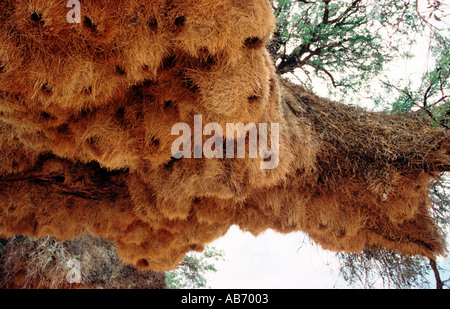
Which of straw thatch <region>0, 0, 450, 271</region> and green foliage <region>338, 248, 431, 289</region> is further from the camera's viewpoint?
green foliage <region>338, 248, 431, 289</region>

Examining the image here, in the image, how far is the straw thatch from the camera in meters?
1.87

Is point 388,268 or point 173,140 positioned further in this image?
point 388,268

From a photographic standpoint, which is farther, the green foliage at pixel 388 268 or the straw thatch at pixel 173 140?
the green foliage at pixel 388 268

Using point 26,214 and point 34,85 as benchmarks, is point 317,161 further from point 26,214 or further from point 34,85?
point 26,214

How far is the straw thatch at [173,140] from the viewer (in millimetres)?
1871

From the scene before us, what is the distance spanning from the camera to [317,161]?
3359 mm

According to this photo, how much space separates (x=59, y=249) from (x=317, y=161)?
4781 mm

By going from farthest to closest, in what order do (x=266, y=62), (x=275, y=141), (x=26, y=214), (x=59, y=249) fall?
(x=59, y=249)
(x=26, y=214)
(x=275, y=141)
(x=266, y=62)

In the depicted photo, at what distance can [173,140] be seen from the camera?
267cm
